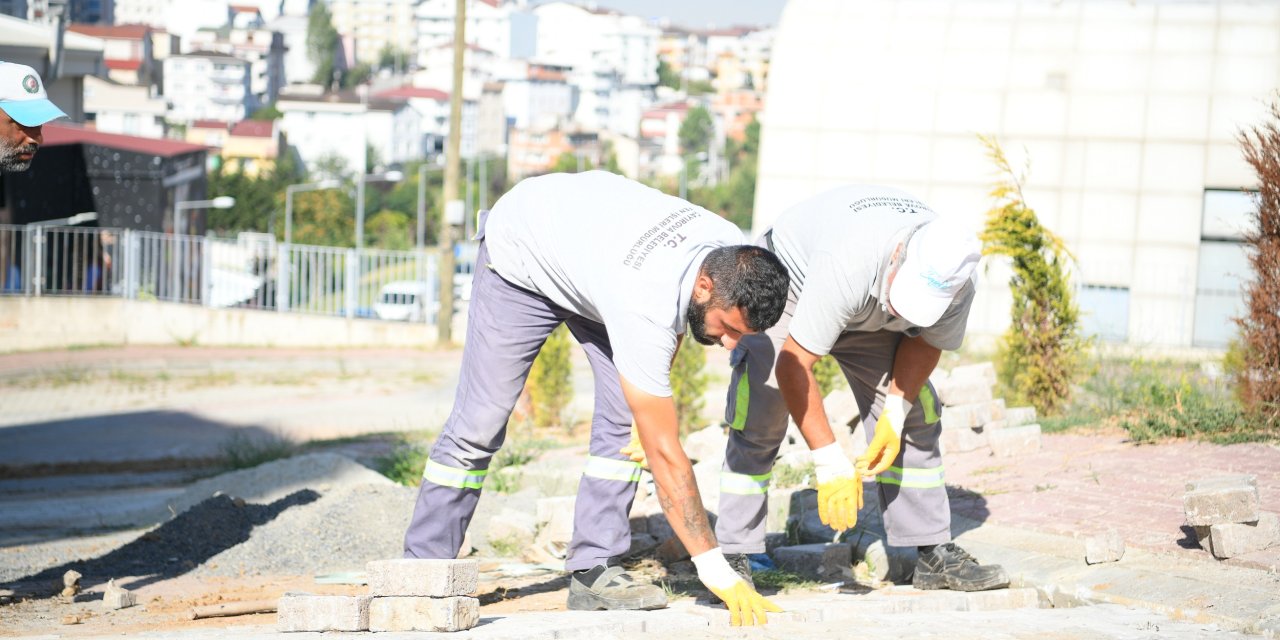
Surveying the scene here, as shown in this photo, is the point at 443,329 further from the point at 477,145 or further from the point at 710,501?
the point at 477,145

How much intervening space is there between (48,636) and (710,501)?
3.04m

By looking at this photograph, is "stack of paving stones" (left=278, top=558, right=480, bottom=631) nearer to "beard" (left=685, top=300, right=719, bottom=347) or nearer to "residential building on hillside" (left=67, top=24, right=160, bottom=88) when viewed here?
"beard" (left=685, top=300, right=719, bottom=347)

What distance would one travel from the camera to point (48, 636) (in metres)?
4.43

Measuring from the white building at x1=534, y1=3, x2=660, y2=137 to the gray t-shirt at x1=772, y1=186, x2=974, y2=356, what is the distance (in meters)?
145

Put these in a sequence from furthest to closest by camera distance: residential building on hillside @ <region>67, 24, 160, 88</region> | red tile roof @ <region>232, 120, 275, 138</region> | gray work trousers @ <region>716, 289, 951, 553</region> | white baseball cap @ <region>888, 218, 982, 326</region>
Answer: residential building on hillside @ <region>67, 24, 160, 88</region> → red tile roof @ <region>232, 120, 275, 138</region> → gray work trousers @ <region>716, 289, 951, 553</region> → white baseball cap @ <region>888, 218, 982, 326</region>

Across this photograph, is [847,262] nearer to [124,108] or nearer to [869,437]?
[869,437]

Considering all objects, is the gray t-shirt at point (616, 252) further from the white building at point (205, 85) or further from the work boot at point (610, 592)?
the white building at point (205, 85)

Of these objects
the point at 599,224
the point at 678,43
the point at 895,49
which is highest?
the point at 678,43

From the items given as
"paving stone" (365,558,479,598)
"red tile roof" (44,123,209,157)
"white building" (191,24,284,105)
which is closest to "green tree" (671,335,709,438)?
"paving stone" (365,558,479,598)

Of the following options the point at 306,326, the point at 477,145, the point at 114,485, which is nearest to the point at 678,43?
the point at 477,145

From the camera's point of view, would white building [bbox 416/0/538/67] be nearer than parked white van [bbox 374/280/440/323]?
No

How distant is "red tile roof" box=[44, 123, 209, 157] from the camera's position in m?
25.3

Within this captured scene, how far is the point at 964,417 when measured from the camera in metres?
7.61

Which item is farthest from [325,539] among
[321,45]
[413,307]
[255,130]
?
[321,45]
